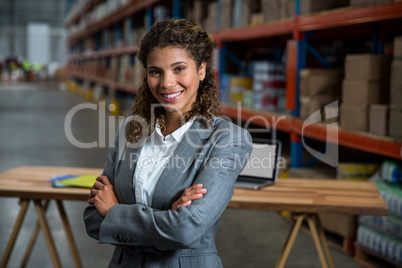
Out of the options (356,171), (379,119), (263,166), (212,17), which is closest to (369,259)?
(356,171)

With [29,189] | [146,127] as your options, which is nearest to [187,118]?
[146,127]

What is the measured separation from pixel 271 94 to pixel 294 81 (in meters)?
0.62

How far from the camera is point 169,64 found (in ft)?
5.06

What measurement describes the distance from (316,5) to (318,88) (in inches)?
25.3

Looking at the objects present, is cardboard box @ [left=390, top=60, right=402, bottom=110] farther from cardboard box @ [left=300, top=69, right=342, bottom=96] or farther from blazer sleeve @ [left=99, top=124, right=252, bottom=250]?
blazer sleeve @ [left=99, top=124, right=252, bottom=250]

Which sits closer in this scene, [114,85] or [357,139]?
[357,139]

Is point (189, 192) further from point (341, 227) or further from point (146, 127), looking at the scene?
point (341, 227)

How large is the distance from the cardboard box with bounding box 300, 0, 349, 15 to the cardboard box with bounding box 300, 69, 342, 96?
465 millimetres

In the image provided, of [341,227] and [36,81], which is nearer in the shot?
[341,227]

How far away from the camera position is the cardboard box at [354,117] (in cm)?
321

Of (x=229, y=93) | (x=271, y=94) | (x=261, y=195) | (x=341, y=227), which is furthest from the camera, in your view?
(x=229, y=93)

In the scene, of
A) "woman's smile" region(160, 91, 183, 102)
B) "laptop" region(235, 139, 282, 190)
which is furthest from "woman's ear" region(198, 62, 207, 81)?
"laptop" region(235, 139, 282, 190)

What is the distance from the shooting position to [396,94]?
289cm

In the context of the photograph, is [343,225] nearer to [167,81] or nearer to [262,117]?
[262,117]
